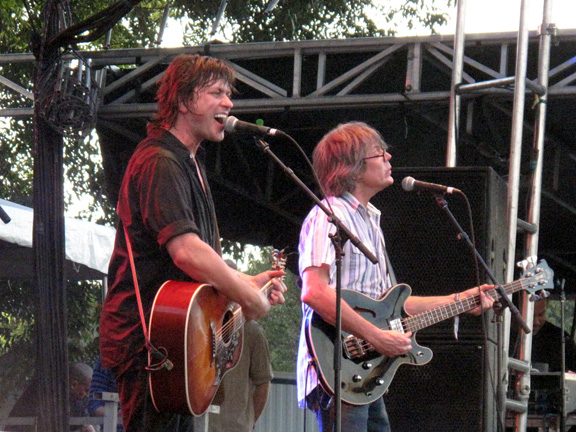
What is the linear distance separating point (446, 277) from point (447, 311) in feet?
2.69

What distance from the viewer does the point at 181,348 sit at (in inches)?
103

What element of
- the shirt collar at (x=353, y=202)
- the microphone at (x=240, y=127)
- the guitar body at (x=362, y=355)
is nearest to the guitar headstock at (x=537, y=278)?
the guitar body at (x=362, y=355)

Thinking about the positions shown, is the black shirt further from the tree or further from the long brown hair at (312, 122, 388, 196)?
the tree

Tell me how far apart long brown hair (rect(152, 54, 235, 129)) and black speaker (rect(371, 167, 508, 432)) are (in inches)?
84.4

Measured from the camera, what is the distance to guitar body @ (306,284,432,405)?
142 inches

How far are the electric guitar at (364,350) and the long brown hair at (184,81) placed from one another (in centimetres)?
111

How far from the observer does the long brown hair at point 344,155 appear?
154 inches

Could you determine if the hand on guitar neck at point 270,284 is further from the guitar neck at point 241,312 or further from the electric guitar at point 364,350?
the electric guitar at point 364,350

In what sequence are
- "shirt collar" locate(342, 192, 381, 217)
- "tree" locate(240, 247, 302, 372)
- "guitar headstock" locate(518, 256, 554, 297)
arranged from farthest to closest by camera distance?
"tree" locate(240, 247, 302, 372) < "guitar headstock" locate(518, 256, 554, 297) < "shirt collar" locate(342, 192, 381, 217)

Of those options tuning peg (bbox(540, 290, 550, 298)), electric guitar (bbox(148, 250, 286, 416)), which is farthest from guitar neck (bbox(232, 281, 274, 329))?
tuning peg (bbox(540, 290, 550, 298))

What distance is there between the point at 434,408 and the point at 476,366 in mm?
334

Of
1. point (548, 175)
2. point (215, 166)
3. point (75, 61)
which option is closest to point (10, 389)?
point (215, 166)

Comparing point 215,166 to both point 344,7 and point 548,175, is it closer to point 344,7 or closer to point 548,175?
point 548,175

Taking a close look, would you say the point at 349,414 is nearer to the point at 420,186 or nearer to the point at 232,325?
the point at 232,325
